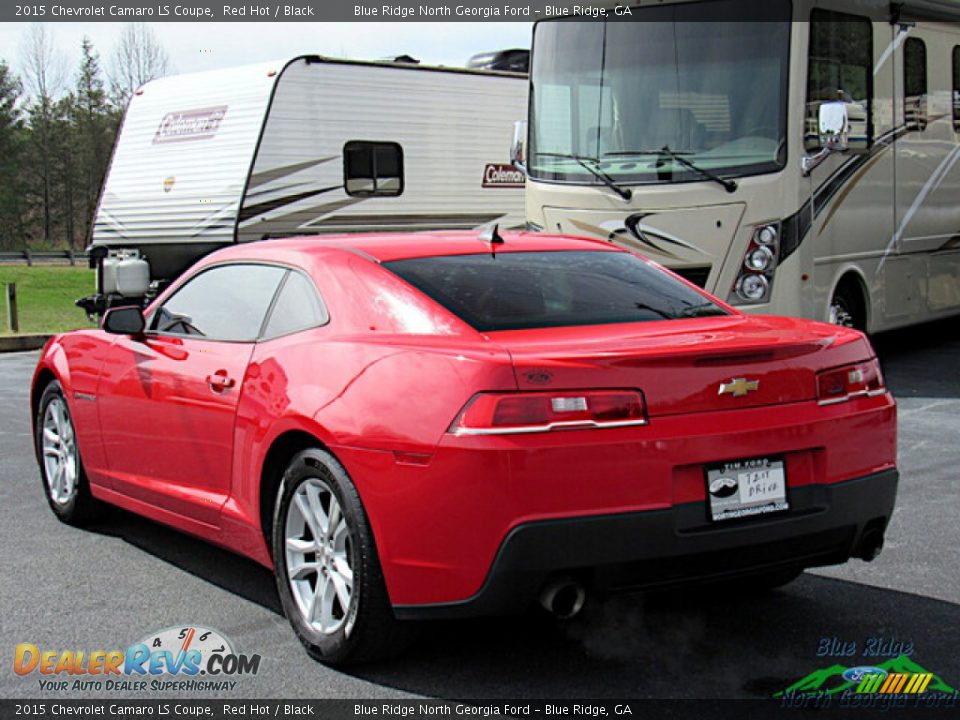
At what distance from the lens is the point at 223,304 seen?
18.7 feet

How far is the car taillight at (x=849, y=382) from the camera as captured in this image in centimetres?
454

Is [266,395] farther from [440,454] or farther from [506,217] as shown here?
[506,217]

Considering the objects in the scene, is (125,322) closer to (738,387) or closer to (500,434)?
(500,434)

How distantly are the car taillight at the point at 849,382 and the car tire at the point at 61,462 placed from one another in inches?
146

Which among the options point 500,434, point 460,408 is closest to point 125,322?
point 460,408

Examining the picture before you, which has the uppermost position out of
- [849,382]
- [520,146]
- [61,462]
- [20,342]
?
[520,146]

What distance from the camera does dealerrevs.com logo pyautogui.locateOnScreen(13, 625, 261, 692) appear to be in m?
4.45

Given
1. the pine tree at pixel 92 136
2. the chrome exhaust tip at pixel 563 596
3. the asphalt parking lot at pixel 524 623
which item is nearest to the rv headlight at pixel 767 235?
the asphalt parking lot at pixel 524 623

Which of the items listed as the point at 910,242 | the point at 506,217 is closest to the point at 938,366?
the point at 910,242

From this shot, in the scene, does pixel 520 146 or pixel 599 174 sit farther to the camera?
pixel 520 146

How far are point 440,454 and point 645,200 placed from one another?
7665mm

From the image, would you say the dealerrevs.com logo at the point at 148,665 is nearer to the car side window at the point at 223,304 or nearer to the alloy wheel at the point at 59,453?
the car side window at the point at 223,304

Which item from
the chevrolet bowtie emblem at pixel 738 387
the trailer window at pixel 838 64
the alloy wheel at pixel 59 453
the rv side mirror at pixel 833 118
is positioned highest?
the trailer window at pixel 838 64

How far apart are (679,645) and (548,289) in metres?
1.37
